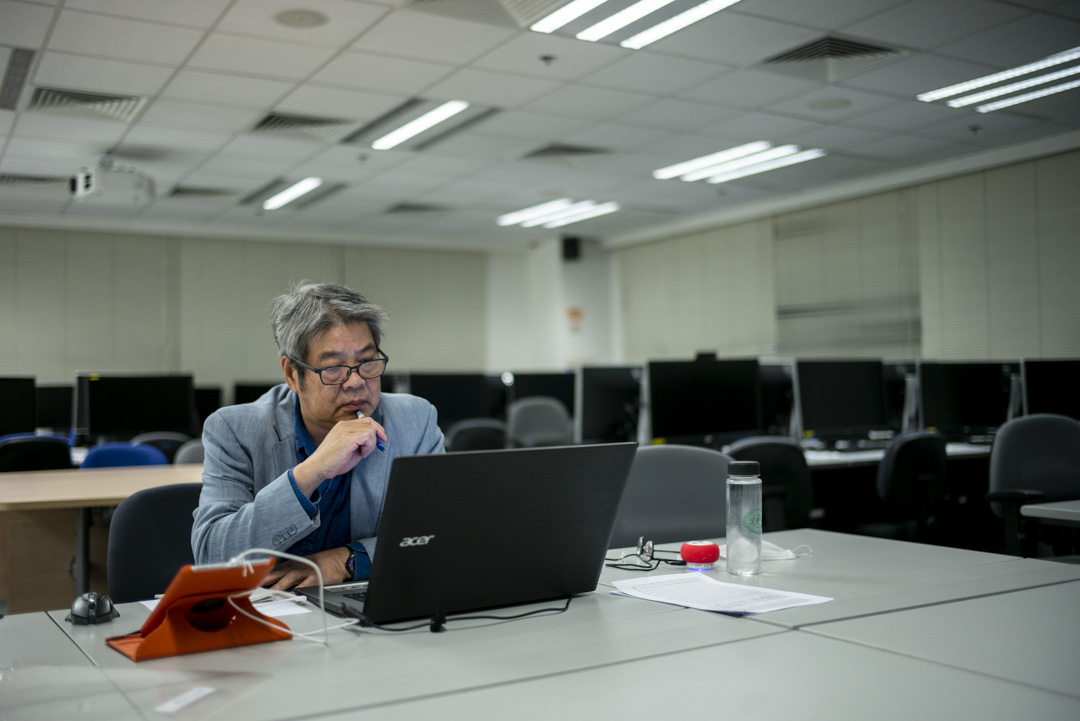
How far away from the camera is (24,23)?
425 cm

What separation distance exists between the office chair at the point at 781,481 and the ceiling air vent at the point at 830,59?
2.55 meters

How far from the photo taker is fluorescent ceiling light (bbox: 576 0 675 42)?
421 centimetres

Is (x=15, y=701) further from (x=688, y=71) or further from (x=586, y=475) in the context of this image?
(x=688, y=71)

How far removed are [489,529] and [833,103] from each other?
5.25 m

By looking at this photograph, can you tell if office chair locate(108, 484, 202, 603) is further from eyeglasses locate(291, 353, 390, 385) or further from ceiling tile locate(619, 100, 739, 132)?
ceiling tile locate(619, 100, 739, 132)

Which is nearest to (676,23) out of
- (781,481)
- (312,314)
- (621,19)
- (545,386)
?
(621,19)

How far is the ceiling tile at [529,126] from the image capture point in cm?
590

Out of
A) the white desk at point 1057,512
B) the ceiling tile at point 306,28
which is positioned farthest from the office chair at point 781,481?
the ceiling tile at point 306,28

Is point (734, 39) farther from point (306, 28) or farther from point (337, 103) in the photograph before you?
point (337, 103)

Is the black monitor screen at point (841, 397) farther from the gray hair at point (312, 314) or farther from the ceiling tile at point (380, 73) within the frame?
the gray hair at point (312, 314)

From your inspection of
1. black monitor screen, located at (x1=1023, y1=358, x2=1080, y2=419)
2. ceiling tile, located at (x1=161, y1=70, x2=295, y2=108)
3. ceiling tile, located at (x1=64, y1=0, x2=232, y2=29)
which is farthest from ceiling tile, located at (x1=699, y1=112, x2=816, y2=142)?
ceiling tile, located at (x1=64, y1=0, x2=232, y2=29)

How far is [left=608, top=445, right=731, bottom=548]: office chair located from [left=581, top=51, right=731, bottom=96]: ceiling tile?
318cm

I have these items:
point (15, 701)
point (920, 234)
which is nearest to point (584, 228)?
point (920, 234)

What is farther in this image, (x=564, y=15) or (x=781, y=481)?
(x=564, y=15)
